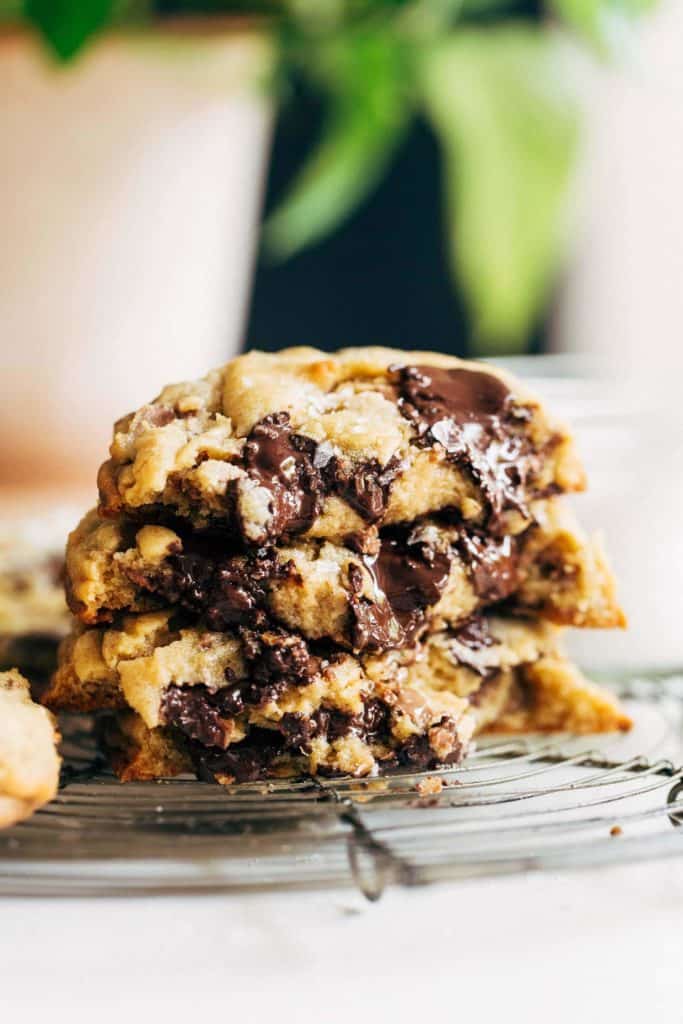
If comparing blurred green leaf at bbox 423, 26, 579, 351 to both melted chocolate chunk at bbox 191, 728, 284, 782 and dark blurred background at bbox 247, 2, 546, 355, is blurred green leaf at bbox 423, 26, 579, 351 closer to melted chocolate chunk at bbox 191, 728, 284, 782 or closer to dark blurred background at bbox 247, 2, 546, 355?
dark blurred background at bbox 247, 2, 546, 355

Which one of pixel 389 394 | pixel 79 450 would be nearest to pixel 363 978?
pixel 389 394

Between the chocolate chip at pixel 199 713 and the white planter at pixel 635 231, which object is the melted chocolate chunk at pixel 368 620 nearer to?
the chocolate chip at pixel 199 713

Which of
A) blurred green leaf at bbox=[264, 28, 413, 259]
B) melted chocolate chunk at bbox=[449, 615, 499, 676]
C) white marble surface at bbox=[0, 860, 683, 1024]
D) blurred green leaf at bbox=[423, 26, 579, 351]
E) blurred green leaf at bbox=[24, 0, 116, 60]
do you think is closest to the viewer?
white marble surface at bbox=[0, 860, 683, 1024]

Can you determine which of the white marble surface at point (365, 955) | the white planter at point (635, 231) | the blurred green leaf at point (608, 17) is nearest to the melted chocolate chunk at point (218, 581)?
the white marble surface at point (365, 955)

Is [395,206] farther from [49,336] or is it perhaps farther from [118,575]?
[118,575]

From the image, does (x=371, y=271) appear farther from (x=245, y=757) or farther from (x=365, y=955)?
(x=365, y=955)

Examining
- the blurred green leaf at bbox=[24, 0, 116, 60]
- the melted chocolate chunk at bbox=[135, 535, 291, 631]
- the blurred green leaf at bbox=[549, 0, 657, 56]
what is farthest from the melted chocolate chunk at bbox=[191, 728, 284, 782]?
the blurred green leaf at bbox=[549, 0, 657, 56]

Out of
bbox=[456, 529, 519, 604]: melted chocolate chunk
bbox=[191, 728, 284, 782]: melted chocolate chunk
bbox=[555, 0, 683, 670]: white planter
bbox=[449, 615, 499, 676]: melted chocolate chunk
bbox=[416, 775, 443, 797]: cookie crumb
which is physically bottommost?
bbox=[191, 728, 284, 782]: melted chocolate chunk
